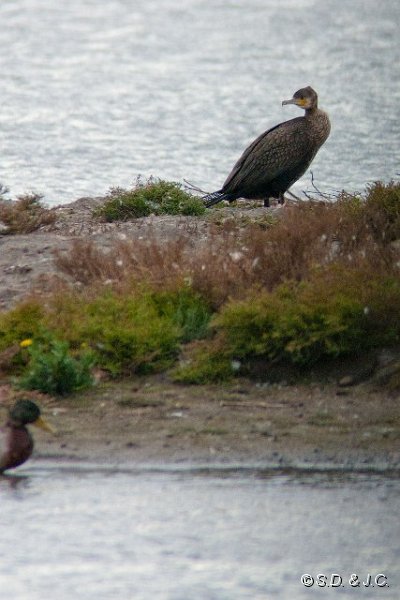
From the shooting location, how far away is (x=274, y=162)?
14.0 m

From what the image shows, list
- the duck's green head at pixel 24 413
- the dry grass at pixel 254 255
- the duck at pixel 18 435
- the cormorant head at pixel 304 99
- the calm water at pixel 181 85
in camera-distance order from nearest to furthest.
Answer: the duck at pixel 18 435 < the duck's green head at pixel 24 413 < the dry grass at pixel 254 255 < the cormorant head at pixel 304 99 < the calm water at pixel 181 85

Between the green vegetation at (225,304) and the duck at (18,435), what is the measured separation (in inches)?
33.6

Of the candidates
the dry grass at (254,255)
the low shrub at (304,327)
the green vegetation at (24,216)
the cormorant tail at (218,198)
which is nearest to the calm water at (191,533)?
the low shrub at (304,327)

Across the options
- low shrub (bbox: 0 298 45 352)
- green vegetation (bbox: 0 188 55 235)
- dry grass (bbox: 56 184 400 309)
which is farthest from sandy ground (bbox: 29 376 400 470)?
green vegetation (bbox: 0 188 55 235)

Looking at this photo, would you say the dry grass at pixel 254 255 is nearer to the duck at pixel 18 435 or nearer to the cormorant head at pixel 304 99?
the duck at pixel 18 435

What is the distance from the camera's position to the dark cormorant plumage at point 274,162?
13.9 metres

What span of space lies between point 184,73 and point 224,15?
11.2 m

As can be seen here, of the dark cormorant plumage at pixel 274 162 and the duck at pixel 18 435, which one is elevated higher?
the dark cormorant plumage at pixel 274 162

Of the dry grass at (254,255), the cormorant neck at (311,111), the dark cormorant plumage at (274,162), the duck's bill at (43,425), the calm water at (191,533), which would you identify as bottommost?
the calm water at (191,533)

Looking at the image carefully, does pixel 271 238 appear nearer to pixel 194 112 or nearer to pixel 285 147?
pixel 285 147

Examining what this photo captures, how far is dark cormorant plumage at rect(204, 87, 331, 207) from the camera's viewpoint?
13.9 metres

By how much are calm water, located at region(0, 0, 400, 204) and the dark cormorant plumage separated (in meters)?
3.41

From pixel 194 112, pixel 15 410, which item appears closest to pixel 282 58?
pixel 194 112

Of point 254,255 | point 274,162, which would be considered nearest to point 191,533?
point 254,255
